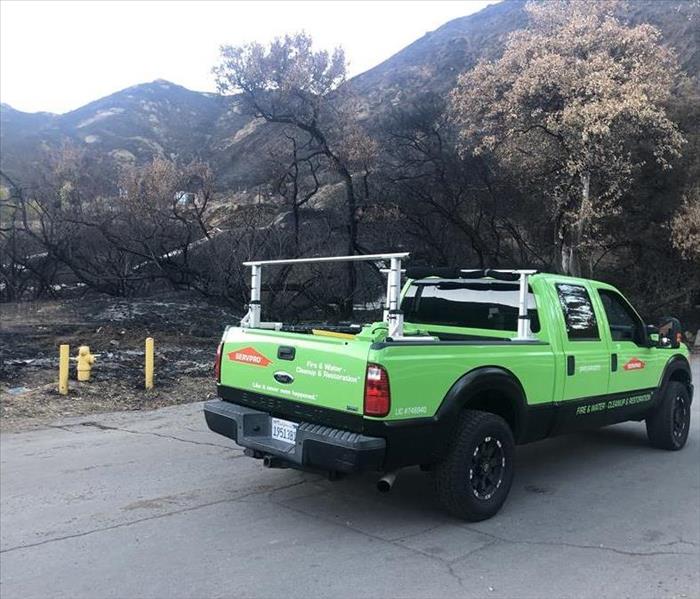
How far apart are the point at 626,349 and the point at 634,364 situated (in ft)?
0.68

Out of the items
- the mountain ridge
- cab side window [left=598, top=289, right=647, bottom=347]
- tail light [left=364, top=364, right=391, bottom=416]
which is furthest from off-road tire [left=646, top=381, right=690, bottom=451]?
the mountain ridge

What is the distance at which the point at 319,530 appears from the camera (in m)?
4.71

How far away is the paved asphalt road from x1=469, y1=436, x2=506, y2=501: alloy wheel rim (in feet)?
0.84

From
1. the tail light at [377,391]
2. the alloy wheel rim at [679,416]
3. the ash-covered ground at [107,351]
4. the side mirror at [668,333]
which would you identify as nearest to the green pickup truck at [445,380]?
the tail light at [377,391]

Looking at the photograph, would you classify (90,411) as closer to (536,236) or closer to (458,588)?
(458,588)

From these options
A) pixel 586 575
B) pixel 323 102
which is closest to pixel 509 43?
pixel 323 102

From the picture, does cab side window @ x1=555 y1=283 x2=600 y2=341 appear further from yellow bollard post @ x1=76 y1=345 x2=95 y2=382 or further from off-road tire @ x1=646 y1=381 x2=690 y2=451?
yellow bollard post @ x1=76 y1=345 x2=95 y2=382

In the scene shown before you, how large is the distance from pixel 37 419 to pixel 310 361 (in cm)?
531

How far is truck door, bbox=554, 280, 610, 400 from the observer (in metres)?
5.78

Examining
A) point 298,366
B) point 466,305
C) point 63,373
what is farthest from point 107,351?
point 298,366

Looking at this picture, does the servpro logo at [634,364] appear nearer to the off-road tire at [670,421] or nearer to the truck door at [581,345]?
the truck door at [581,345]

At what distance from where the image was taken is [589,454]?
23.1ft

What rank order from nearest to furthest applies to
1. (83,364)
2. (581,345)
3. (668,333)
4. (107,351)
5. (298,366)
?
1. (298,366)
2. (581,345)
3. (668,333)
4. (83,364)
5. (107,351)

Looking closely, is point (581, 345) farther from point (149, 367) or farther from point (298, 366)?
point (149, 367)
